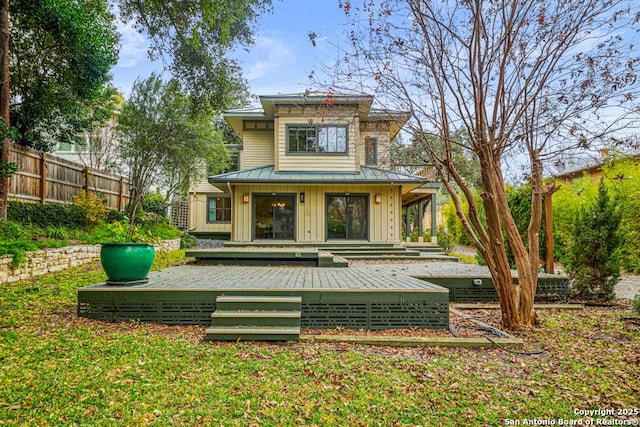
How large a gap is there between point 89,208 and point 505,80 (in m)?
11.4

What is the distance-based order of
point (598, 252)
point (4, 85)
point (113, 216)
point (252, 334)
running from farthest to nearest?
point (113, 216) → point (4, 85) → point (598, 252) → point (252, 334)

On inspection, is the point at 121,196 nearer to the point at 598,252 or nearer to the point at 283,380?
the point at 283,380

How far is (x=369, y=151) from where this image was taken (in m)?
13.9

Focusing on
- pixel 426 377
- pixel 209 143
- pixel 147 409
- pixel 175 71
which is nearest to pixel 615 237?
pixel 426 377

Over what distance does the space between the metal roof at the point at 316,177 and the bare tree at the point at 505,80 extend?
20.9 feet

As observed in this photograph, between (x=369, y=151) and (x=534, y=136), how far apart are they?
9.32 meters

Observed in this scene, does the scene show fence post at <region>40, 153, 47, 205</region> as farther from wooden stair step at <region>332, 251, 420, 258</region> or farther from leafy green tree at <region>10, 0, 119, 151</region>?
wooden stair step at <region>332, 251, 420, 258</region>

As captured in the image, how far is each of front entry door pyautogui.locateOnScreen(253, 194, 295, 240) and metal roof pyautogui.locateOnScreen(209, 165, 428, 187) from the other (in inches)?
32.0

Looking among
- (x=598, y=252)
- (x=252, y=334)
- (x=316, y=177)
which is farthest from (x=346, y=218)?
(x=252, y=334)

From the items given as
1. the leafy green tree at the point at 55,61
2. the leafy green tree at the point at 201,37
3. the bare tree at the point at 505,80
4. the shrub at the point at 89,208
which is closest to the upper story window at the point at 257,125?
the leafy green tree at the point at 55,61

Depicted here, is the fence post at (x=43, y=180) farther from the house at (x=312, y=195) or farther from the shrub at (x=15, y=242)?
the house at (x=312, y=195)

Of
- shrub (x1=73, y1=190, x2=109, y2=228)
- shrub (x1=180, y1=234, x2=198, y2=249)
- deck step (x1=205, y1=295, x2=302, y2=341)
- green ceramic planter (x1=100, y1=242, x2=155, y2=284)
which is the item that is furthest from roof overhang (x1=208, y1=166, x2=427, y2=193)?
deck step (x1=205, y1=295, x2=302, y2=341)

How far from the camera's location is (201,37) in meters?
6.93

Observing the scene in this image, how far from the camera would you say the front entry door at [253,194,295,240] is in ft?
40.7
